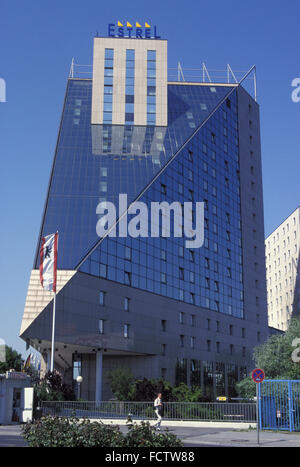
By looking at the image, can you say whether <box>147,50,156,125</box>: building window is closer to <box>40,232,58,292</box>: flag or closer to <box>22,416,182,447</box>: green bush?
<box>40,232,58,292</box>: flag

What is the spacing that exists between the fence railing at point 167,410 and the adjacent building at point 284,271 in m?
80.9

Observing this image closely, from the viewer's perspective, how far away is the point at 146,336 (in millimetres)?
65438

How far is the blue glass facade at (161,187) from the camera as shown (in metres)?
61.8

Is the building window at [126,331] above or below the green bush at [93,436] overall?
above

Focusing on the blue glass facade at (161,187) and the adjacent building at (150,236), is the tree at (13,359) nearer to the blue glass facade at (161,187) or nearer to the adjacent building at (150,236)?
the adjacent building at (150,236)

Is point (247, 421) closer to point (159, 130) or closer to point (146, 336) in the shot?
point (146, 336)

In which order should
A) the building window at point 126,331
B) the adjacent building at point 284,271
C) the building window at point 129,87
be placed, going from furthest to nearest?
1. the adjacent building at point 284,271
2. the building window at point 129,87
3. the building window at point 126,331

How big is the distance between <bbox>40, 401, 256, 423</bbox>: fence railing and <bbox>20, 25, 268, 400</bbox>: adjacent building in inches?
531

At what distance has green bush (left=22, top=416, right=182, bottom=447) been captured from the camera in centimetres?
1209

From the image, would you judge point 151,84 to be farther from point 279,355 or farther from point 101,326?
point 279,355

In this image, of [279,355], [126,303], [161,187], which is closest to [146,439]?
[279,355]

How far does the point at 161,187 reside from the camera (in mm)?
70375

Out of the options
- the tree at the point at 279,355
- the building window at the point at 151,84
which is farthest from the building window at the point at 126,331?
the building window at the point at 151,84

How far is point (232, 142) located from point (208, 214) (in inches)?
691
